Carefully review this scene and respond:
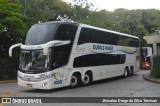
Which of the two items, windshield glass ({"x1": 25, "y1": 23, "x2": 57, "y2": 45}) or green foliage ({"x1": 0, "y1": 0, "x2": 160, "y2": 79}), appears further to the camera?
green foliage ({"x1": 0, "y1": 0, "x2": 160, "y2": 79})

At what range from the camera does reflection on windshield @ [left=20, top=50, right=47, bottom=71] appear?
646 inches

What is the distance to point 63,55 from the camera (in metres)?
17.4

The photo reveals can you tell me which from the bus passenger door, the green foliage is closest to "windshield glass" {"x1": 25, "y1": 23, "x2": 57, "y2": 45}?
the bus passenger door

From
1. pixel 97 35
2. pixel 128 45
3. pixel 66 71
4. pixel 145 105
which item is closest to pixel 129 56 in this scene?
pixel 128 45

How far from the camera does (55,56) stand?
16.8 meters

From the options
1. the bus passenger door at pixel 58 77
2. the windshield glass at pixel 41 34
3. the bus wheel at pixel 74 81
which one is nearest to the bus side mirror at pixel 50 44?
the windshield glass at pixel 41 34

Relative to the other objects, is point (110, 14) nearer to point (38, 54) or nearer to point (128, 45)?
point (128, 45)

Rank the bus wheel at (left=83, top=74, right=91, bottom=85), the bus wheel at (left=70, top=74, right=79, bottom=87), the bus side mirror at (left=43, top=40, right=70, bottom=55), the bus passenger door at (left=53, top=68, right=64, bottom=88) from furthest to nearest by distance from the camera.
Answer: the bus wheel at (left=83, top=74, right=91, bottom=85), the bus wheel at (left=70, top=74, right=79, bottom=87), the bus passenger door at (left=53, top=68, right=64, bottom=88), the bus side mirror at (left=43, top=40, right=70, bottom=55)

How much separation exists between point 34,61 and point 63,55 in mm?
1801

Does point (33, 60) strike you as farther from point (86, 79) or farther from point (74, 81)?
point (86, 79)

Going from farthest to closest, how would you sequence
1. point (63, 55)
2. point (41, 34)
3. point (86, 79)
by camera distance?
point (86, 79) → point (63, 55) → point (41, 34)

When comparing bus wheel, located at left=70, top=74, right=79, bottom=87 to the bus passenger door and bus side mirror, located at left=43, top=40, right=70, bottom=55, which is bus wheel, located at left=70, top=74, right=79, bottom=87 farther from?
bus side mirror, located at left=43, top=40, right=70, bottom=55

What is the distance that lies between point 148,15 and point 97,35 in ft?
162

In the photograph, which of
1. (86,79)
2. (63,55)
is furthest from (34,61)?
(86,79)
